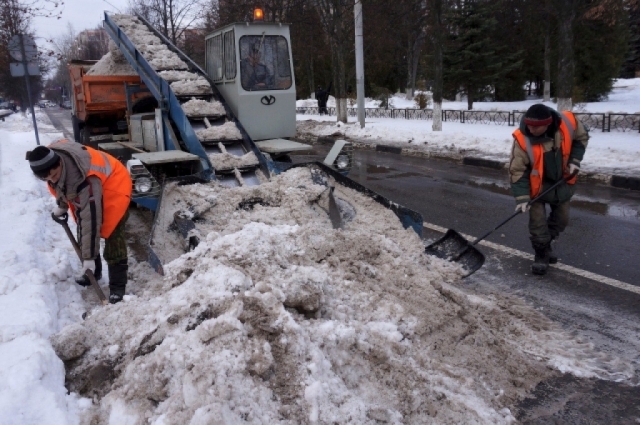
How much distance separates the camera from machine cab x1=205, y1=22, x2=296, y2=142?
24.1 feet

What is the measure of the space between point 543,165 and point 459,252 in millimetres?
1285

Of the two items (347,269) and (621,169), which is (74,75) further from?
(621,169)

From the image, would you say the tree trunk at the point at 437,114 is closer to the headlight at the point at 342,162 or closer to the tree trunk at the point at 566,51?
the tree trunk at the point at 566,51

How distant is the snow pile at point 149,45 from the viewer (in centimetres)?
823

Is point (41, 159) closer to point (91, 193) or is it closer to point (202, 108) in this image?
point (91, 193)

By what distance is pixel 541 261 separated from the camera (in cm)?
534

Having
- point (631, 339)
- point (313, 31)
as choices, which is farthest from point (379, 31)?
point (631, 339)

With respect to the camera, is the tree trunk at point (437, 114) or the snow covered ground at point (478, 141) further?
the tree trunk at point (437, 114)

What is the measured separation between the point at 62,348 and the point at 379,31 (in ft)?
81.1

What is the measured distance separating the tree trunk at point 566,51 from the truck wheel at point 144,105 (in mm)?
11080

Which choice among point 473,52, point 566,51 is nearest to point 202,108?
point 566,51

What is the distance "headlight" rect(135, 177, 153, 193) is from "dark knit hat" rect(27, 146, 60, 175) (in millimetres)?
1553


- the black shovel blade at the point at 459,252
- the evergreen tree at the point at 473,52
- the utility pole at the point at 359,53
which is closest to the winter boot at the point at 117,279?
the black shovel blade at the point at 459,252

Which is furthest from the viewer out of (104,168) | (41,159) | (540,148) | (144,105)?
(144,105)
